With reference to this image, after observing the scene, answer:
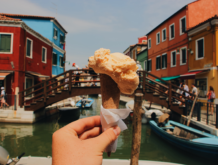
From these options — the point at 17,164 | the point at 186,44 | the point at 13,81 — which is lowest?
the point at 17,164

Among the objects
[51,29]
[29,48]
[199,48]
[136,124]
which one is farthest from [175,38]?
[136,124]

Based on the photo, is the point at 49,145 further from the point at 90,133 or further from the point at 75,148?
the point at 75,148

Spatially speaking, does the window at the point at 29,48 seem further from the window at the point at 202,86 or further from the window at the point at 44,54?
the window at the point at 202,86

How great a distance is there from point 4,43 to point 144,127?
12417 millimetres

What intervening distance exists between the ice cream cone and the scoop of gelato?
0.10 m

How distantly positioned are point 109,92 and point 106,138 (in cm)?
51

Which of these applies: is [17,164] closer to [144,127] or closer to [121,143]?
[121,143]

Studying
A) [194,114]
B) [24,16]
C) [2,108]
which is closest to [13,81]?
[2,108]

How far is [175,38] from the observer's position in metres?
17.5

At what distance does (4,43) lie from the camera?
12125 mm

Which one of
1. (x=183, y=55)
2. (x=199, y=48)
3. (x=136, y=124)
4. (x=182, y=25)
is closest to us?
(x=136, y=124)

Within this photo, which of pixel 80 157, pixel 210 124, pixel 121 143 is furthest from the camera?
pixel 121 143

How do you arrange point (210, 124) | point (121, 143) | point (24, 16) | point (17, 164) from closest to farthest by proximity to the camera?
point (17, 164) < point (210, 124) < point (121, 143) < point (24, 16)

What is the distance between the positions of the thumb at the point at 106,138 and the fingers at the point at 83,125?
0.18 m
